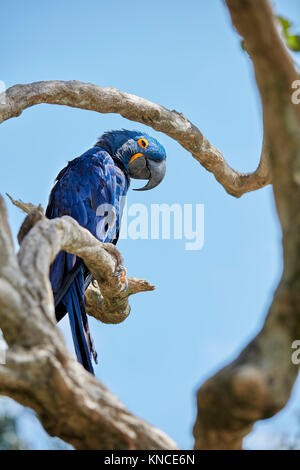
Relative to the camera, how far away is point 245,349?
1.44 meters

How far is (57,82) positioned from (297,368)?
2.55 metres

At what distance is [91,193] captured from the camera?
13.4ft

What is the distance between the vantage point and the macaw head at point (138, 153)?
14.9 ft

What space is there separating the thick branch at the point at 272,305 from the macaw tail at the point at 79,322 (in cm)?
160

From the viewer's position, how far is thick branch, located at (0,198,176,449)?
4.73 feet

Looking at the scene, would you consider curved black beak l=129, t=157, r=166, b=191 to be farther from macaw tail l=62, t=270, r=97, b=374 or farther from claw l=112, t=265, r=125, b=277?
claw l=112, t=265, r=125, b=277

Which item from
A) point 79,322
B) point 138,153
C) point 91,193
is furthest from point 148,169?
point 79,322

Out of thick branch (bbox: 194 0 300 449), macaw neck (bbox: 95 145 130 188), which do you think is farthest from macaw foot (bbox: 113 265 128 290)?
thick branch (bbox: 194 0 300 449)

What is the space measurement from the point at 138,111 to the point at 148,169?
3.81ft
